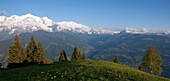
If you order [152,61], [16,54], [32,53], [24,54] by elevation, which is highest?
[32,53]

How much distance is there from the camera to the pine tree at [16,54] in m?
98.8

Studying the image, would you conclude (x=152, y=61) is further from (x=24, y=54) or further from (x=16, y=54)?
(x=16, y=54)

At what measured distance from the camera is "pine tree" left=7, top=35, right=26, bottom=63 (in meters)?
98.8

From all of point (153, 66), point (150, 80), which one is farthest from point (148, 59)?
point (150, 80)

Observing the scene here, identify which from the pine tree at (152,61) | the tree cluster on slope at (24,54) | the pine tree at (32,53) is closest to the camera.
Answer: the tree cluster on slope at (24,54)

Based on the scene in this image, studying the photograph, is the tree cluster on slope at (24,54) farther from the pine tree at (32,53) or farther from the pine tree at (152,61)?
the pine tree at (152,61)

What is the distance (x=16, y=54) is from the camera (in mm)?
100562

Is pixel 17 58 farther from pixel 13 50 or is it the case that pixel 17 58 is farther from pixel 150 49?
pixel 150 49

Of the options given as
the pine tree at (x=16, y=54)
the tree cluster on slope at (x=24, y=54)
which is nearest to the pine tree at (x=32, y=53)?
the tree cluster on slope at (x=24, y=54)

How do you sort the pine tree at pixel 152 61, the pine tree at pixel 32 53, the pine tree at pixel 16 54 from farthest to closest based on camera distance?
1. the pine tree at pixel 32 53
2. the pine tree at pixel 152 61
3. the pine tree at pixel 16 54

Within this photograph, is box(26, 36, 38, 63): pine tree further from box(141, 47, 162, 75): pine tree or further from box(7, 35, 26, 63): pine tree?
box(141, 47, 162, 75): pine tree

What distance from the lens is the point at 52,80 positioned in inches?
1261

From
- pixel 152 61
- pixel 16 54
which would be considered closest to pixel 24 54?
pixel 16 54

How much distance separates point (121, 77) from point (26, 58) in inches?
2865
